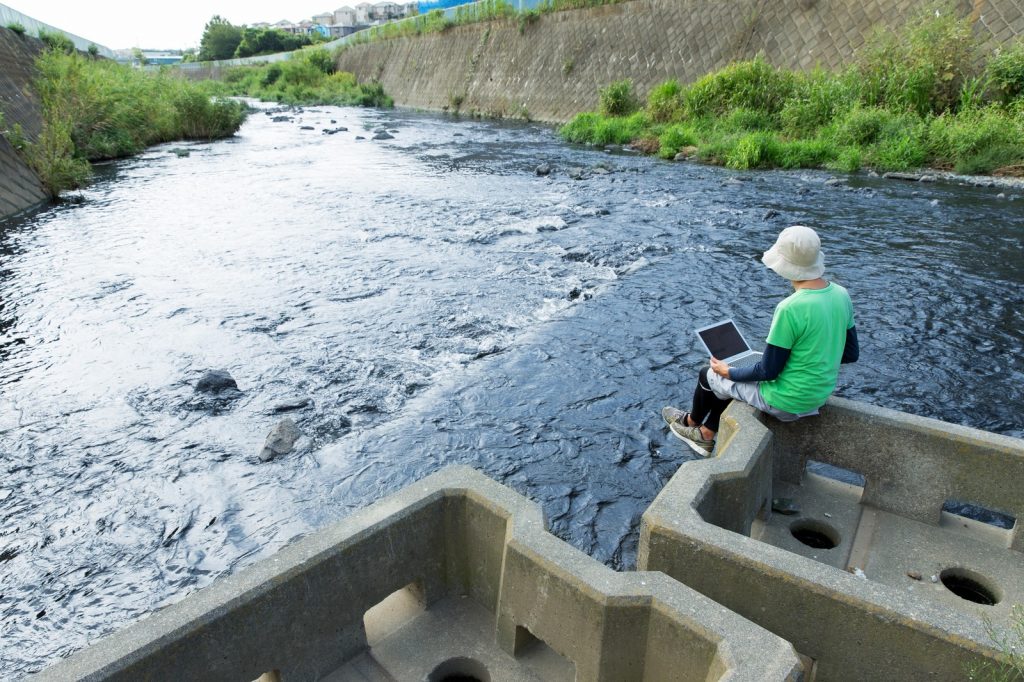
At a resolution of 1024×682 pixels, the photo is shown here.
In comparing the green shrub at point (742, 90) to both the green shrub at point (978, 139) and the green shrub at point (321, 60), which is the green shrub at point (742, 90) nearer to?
the green shrub at point (978, 139)

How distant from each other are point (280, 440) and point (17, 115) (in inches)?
1028

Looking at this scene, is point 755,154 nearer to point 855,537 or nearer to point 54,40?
point 855,537

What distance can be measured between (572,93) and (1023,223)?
24793mm

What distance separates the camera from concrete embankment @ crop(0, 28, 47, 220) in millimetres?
16578

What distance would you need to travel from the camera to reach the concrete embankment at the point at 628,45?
22891 millimetres

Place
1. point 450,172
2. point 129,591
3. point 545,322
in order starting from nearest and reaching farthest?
1. point 129,591
2. point 545,322
3. point 450,172

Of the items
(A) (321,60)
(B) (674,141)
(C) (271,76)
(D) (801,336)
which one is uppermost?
(A) (321,60)

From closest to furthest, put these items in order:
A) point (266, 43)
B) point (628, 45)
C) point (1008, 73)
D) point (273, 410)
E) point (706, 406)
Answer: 1. point (706, 406)
2. point (273, 410)
3. point (1008, 73)
4. point (628, 45)
5. point (266, 43)

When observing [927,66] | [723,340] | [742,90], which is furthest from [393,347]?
[742,90]

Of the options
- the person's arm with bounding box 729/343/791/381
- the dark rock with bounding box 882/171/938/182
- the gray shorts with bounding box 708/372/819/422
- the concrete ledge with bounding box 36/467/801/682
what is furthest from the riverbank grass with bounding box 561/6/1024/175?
the concrete ledge with bounding box 36/467/801/682

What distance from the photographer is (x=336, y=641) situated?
3.35m

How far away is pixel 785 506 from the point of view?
4570 millimetres

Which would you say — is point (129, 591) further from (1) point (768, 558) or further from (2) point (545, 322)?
(2) point (545, 322)

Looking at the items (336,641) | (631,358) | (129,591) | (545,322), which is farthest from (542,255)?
(336,641)
